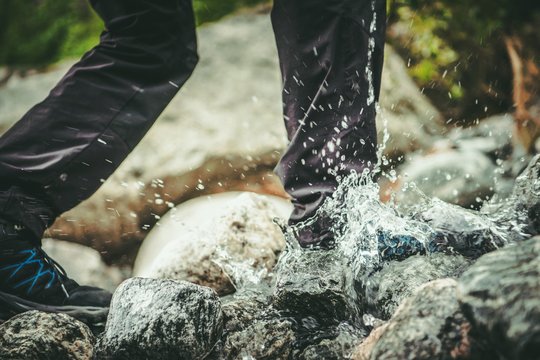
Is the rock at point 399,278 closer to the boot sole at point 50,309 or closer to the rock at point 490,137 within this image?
the boot sole at point 50,309

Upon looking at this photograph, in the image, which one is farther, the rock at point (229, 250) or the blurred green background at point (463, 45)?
the blurred green background at point (463, 45)

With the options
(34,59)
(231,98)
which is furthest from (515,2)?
(34,59)

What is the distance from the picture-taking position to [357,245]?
4.91 ft

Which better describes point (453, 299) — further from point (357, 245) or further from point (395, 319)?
point (357, 245)

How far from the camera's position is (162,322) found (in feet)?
4.27

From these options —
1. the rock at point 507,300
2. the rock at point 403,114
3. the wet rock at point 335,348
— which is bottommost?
the wet rock at point 335,348

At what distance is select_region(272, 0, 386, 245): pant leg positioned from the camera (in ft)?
5.06

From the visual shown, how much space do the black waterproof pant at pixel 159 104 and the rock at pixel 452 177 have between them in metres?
1.67

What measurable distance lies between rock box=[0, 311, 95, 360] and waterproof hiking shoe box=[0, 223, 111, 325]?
0.13 meters

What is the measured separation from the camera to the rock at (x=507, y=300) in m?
0.74

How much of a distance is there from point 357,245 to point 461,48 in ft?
11.3

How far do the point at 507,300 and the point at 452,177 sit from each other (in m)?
Answer: 2.68

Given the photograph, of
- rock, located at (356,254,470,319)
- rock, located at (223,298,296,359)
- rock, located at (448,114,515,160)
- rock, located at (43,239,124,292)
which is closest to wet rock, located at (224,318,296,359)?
rock, located at (223,298,296,359)

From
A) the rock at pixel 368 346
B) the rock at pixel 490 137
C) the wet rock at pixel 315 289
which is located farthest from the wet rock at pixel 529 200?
the rock at pixel 490 137
